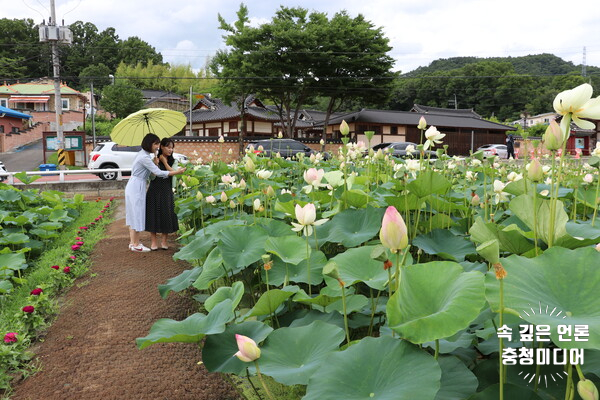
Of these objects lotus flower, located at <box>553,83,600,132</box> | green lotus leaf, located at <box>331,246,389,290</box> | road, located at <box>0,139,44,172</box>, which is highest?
lotus flower, located at <box>553,83,600,132</box>

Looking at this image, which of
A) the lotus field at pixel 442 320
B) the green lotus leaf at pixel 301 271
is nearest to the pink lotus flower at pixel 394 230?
the lotus field at pixel 442 320

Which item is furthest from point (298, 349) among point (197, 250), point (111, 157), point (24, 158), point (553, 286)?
point (24, 158)

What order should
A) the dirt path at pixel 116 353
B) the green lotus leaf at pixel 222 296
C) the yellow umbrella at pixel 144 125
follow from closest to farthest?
the green lotus leaf at pixel 222 296 < the dirt path at pixel 116 353 < the yellow umbrella at pixel 144 125

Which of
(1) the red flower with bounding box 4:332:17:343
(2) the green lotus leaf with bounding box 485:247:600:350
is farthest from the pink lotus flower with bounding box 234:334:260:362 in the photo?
(1) the red flower with bounding box 4:332:17:343

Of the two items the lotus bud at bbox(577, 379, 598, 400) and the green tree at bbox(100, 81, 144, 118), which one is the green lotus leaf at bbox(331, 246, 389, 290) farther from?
the green tree at bbox(100, 81, 144, 118)

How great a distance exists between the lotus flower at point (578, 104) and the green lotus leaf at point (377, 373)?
631 mm

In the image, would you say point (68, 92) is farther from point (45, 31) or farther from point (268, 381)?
point (268, 381)

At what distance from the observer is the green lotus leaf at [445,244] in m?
1.80

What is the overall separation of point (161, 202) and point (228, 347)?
3216 mm

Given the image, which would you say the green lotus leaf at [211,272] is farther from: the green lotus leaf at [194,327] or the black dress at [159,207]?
the black dress at [159,207]

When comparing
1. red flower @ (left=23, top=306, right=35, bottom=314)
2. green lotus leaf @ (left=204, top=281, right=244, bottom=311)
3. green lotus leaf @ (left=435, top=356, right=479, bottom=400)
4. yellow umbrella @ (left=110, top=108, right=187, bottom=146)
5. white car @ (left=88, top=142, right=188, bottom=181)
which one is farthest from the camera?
white car @ (left=88, top=142, right=188, bottom=181)

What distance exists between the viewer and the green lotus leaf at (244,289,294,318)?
4.51 ft

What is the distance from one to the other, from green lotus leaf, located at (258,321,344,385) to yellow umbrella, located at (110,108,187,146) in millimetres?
4038

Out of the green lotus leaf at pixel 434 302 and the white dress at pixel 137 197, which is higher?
the green lotus leaf at pixel 434 302
